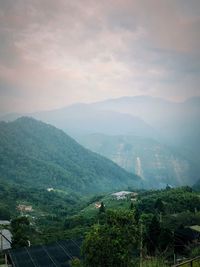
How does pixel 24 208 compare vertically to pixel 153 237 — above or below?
below

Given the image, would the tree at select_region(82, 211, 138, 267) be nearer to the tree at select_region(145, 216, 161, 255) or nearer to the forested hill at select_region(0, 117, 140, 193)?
the tree at select_region(145, 216, 161, 255)

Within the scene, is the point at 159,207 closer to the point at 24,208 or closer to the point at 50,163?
the point at 24,208

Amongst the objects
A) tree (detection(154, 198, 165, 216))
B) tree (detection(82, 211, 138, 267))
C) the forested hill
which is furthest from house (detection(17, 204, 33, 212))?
tree (detection(82, 211, 138, 267))

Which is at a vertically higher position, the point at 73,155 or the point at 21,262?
the point at 73,155

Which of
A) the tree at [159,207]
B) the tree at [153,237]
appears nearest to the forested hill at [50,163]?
the tree at [159,207]

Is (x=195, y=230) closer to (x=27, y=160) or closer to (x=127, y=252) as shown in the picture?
(x=127, y=252)

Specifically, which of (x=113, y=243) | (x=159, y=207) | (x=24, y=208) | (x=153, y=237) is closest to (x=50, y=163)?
(x=24, y=208)

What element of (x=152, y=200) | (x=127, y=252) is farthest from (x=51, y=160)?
(x=127, y=252)

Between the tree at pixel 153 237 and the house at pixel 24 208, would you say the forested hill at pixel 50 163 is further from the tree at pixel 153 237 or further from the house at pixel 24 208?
the tree at pixel 153 237

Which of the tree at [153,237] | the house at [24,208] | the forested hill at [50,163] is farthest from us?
the forested hill at [50,163]
